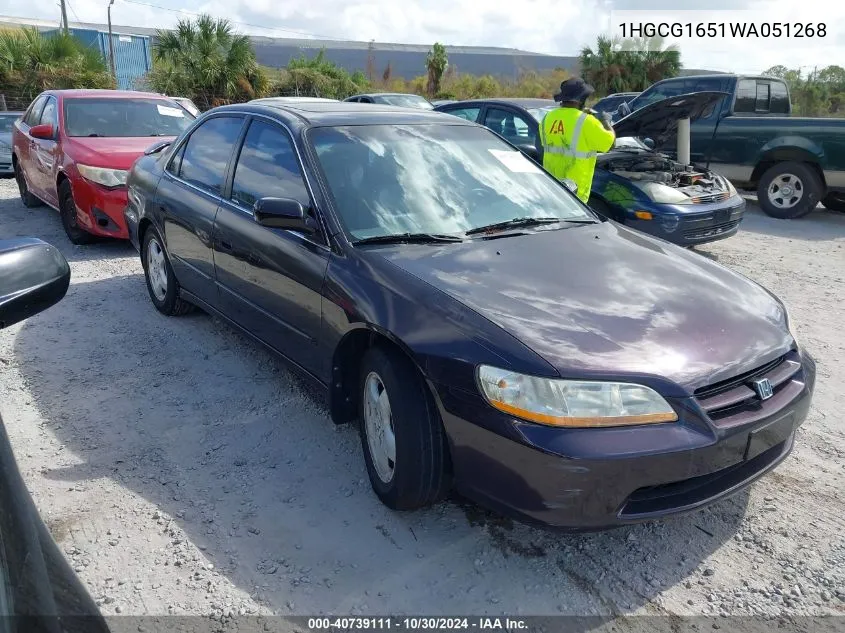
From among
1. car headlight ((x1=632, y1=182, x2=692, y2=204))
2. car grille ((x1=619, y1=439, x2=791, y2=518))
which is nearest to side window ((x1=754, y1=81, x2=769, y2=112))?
car headlight ((x1=632, y1=182, x2=692, y2=204))

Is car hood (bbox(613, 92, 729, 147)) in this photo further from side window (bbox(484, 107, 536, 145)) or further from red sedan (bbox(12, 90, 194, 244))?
red sedan (bbox(12, 90, 194, 244))

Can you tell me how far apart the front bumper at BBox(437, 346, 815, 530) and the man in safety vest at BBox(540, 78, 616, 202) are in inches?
151

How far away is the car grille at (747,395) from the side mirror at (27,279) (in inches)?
79.4

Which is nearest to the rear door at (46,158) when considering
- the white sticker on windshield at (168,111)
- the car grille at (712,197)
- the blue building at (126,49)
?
the white sticker on windshield at (168,111)

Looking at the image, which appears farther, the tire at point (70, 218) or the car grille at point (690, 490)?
the tire at point (70, 218)

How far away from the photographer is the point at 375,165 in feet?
11.8

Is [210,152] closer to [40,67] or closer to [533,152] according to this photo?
[533,152]

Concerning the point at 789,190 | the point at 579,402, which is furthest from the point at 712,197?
the point at 579,402

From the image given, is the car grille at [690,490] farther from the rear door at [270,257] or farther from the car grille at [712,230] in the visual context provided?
the car grille at [712,230]

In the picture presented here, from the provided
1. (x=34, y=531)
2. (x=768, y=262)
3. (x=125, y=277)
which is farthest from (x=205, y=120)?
(x=768, y=262)

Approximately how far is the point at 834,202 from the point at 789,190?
3.59 feet

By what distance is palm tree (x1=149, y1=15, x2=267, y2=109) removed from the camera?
80.9ft

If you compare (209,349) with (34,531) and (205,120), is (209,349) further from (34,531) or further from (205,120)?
(34,531)

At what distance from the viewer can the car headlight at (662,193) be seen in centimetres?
685
